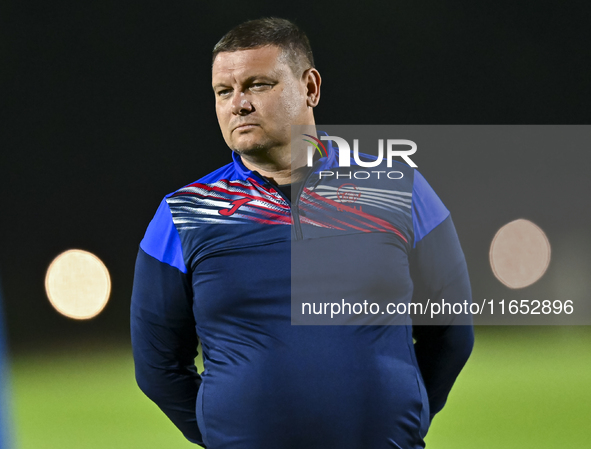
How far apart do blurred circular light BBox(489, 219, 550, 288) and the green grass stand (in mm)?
489

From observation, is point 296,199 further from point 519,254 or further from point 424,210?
point 519,254

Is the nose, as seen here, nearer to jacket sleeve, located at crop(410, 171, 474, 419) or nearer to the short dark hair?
the short dark hair

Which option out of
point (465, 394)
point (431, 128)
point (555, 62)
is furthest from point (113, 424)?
point (555, 62)

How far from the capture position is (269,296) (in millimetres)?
1066

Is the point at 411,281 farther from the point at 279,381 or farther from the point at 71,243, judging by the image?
the point at 71,243

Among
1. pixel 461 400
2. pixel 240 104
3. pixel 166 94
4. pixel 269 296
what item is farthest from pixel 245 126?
pixel 461 400

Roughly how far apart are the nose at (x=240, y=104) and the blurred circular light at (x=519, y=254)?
3013mm

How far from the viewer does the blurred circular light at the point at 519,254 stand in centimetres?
381

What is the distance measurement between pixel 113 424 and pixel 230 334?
7.24 ft

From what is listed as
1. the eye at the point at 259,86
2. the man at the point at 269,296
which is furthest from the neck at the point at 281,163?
the eye at the point at 259,86

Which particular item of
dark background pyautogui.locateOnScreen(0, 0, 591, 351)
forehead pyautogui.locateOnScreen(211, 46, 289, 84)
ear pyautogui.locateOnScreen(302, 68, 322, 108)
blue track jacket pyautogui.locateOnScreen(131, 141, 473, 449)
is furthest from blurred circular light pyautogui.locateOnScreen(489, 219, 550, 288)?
forehead pyautogui.locateOnScreen(211, 46, 289, 84)

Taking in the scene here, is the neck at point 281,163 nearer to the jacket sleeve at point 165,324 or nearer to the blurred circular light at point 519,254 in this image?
the jacket sleeve at point 165,324

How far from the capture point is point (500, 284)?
150 inches

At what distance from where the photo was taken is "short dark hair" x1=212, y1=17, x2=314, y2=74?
114cm
